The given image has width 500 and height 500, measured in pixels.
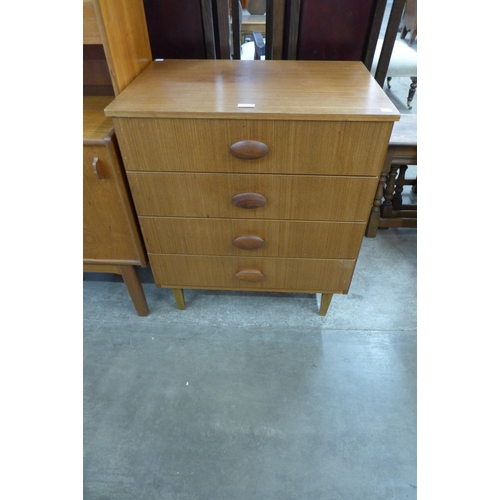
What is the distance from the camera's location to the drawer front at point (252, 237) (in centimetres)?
94

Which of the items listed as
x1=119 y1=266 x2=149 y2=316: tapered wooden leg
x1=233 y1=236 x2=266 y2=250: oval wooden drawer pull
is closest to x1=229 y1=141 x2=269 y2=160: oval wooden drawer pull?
x1=233 y1=236 x2=266 y2=250: oval wooden drawer pull

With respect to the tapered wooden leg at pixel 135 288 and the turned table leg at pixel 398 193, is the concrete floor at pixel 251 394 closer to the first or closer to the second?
the tapered wooden leg at pixel 135 288

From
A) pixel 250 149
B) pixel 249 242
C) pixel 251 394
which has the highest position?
pixel 250 149

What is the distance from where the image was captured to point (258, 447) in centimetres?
92

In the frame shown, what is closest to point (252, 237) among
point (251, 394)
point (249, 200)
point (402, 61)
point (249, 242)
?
point (249, 242)

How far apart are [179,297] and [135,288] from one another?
Answer: 151 millimetres

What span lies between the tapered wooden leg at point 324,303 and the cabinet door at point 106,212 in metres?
0.60

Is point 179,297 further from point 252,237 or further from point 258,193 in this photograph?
point 258,193

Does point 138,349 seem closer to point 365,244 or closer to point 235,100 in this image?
point 235,100

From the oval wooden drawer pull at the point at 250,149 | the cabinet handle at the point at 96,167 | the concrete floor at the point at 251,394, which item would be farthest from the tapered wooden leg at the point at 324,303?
the cabinet handle at the point at 96,167

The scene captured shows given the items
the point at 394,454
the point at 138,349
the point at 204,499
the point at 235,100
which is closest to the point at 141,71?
the point at 235,100

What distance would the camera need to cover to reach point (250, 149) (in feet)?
2.60

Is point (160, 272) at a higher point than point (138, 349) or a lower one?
higher
